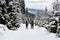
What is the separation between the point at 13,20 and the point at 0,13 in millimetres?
2852

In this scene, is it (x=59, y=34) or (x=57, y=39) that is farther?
(x=59, y=34)

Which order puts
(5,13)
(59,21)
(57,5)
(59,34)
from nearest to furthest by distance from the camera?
(59,34) → (59,21) → (57,5) → (5,13)

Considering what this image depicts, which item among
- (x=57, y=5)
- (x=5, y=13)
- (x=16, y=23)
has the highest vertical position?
(x=57, y=5)


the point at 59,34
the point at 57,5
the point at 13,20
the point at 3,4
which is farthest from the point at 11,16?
the point at 59,34

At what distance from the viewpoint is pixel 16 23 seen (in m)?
23.6

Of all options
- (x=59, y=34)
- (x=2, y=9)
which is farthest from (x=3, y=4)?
(x=59, y=34)

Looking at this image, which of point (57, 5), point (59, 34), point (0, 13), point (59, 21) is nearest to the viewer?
point (59, 34)

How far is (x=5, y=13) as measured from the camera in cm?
2244

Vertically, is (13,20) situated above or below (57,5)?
below

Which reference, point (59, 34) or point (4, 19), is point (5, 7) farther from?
point (59, 34)

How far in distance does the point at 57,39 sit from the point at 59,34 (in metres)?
1.03

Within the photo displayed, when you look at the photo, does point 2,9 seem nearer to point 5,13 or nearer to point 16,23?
point 5,13

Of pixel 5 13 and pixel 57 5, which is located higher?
pixel 57 5

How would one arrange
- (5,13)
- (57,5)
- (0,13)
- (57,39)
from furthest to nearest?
(5,13) → (0,13) → (57,5) → (57,39)
